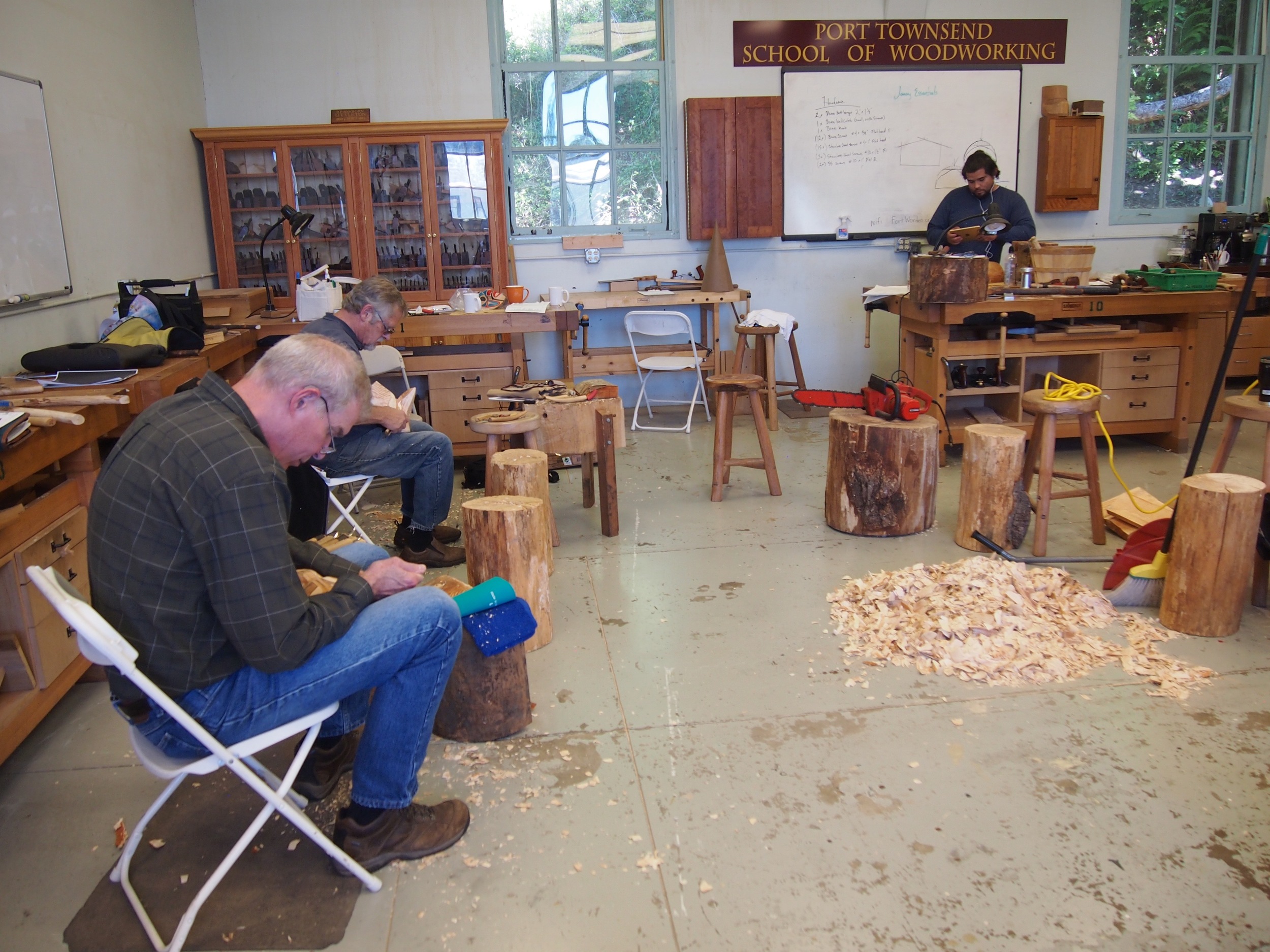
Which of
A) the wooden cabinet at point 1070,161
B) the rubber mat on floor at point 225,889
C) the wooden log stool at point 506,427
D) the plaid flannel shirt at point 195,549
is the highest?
the wooden cabinet at point 1070,161

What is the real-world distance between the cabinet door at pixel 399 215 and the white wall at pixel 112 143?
1.21 meters

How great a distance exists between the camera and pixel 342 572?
8.09 ft

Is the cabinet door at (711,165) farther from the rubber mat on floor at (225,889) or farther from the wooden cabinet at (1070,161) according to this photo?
the rubber mat on floor at (225,889)

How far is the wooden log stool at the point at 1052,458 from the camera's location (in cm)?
421

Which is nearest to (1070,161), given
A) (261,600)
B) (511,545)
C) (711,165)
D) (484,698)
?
(711,165)

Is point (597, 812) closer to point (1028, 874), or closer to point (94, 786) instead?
point (1028, 874)

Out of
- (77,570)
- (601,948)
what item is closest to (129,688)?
(601,948)

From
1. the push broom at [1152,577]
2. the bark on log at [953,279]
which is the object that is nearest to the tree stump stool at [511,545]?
the push broom at [1152,577]

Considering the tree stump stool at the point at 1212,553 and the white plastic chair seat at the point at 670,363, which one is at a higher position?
the white plastic chair seat at the point at 670,363

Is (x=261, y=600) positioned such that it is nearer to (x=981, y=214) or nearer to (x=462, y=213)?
(x=462, y=213)

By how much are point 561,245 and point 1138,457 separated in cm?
445

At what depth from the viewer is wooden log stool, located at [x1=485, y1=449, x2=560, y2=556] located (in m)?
3.87

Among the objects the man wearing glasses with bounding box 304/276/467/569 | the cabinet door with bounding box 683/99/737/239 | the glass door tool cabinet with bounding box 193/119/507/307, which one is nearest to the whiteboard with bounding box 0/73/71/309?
the man wearing glasses with bounding box 304/276/467/569

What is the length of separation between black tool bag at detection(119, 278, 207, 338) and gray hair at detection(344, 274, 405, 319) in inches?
34.4
